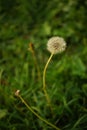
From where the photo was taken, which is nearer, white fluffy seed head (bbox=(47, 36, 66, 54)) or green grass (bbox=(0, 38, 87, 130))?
white fluffy seed head (bbox=(47, 36, 66, 54))

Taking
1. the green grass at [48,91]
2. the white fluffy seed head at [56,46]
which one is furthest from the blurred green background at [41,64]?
the white fluffy seed head at [56,46]

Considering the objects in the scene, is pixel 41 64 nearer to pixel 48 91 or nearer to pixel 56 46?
pixel 48 91

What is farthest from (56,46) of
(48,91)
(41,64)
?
(41,64)

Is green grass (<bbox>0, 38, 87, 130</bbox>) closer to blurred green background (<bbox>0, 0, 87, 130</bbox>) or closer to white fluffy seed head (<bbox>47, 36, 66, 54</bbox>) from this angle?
blurred green background (<bbox>0, 0, 87, 130</bbox>)

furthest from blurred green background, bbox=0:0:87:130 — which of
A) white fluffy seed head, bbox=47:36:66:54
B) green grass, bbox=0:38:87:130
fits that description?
white fluffy seed head, bbox=47:36:66:54

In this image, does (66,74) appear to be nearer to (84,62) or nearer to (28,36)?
(84,62)

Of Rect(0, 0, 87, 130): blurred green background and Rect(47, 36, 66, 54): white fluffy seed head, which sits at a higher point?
Rect(47, 36, 66, 54): white fluffy seed head

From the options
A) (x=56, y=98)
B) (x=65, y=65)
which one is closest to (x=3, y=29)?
(x=65, y=65)

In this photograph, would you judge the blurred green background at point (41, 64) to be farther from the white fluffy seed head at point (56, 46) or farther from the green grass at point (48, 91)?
the white fluffy seed head at point (56, 46)
